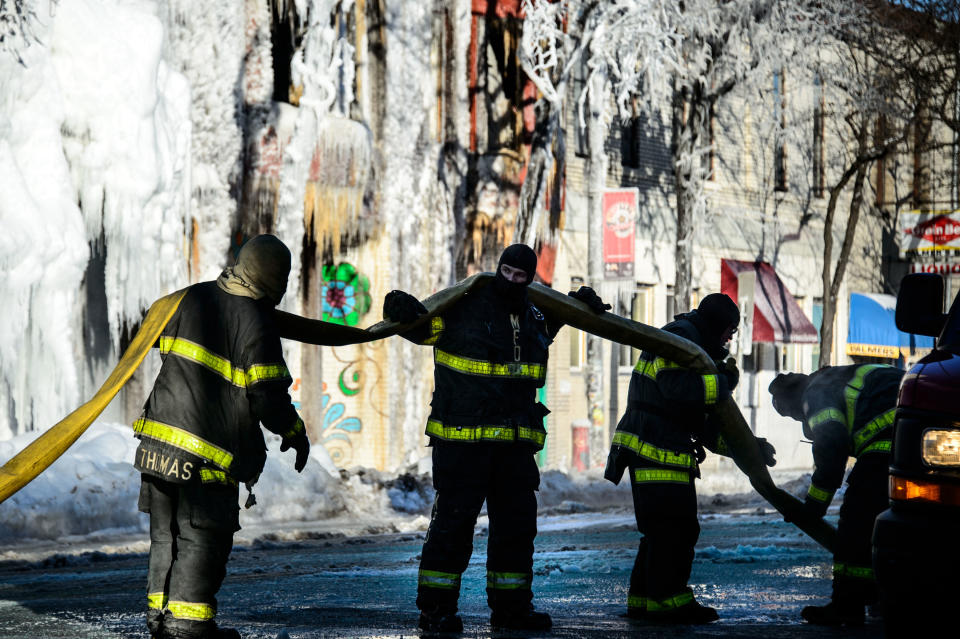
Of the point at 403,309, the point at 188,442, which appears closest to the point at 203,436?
the point at 188,442

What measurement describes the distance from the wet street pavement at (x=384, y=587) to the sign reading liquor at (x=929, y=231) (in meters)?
20.7

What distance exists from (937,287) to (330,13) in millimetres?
13810

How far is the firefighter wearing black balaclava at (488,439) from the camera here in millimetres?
6801

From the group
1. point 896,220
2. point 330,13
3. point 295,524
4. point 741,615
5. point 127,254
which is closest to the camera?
point 741,615

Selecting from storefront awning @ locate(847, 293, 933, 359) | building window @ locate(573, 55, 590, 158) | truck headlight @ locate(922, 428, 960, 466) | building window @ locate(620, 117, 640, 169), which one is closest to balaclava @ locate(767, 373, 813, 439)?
truck headlight @ locate(922, 428, 960, 466)

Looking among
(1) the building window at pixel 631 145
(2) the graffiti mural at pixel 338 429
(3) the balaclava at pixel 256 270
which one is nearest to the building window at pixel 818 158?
(1) the building window at pixel 631 145

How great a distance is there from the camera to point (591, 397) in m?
22.2

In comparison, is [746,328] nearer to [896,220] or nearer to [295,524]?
[896,220]

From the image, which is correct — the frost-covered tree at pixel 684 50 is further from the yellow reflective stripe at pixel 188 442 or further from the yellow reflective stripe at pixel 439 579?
the yellow reflective stripe at pixel 188 442

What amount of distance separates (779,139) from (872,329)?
5.70 m

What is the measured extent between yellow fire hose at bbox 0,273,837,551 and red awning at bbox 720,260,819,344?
1994 centimetres

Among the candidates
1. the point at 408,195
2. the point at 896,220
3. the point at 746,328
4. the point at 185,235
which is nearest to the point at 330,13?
the point at 408,195

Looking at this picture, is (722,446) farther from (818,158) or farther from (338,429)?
(818,158)

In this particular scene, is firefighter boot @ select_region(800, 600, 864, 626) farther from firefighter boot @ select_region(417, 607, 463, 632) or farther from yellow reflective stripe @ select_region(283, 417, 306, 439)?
yellow reflective stripe @ select_region(283, 417, 306, 439)
